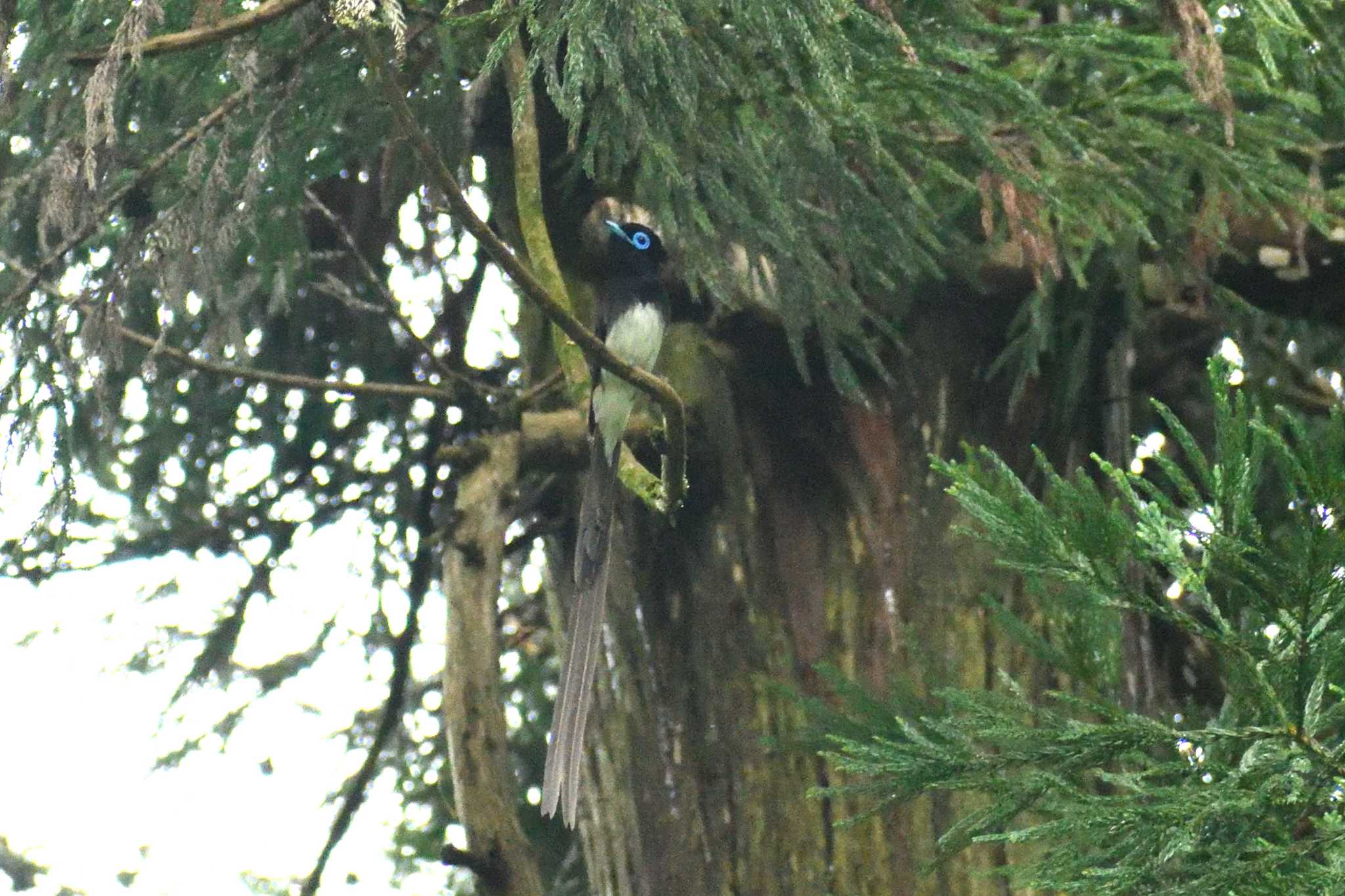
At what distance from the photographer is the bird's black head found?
501 centimetres

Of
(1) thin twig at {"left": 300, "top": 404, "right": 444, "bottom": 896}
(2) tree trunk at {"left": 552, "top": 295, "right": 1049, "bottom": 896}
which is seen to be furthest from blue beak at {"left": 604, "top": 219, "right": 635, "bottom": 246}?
(1) thin twig at {"left": 300, "top": 404, "right": 444, "bottom": 896}

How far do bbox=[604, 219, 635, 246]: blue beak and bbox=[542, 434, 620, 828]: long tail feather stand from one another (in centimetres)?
78

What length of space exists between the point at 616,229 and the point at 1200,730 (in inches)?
108

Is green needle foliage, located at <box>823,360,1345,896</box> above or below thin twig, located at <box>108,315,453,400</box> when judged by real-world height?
below

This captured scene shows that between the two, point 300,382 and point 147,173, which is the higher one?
point 147,173

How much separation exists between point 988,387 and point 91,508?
2.90 meters

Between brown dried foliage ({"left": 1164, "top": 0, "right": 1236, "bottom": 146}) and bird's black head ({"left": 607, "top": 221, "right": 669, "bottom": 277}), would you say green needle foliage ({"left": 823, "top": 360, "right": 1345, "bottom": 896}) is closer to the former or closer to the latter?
brown dried foliage ({"left": 1164, "top": 0, "right": 1236, "bottom": 146})

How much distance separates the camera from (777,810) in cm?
436

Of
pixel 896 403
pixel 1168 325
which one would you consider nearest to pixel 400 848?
pixel 896 403

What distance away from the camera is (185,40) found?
302 centimetres

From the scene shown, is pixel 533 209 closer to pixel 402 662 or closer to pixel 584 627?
pixel 584 627

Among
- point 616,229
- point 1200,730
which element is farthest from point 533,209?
point 1200,730

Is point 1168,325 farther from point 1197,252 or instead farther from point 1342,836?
point 1342,836

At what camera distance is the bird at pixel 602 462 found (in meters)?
3.78
